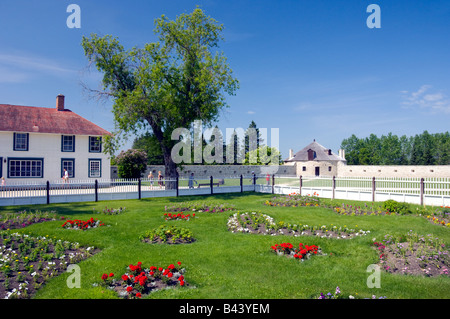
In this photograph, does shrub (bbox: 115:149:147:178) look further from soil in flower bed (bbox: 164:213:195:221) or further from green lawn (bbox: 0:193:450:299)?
green lawn (bbox: 0:193:450:299)

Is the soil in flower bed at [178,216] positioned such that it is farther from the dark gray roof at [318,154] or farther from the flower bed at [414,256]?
the dark gray roof at [318,154]

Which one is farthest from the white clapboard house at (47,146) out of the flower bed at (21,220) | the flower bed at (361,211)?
the flower bed at (361,211)

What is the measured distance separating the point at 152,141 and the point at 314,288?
68.7 feet

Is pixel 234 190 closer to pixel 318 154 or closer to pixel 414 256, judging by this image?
pixel 414 256

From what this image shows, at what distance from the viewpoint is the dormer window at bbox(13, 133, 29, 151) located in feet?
84.5

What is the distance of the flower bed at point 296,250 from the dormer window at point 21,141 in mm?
25991

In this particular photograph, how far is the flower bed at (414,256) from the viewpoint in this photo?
22.4 feet

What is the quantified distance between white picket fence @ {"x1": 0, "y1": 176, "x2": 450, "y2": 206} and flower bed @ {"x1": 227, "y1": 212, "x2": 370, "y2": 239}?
27.9 ft

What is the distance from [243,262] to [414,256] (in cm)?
417

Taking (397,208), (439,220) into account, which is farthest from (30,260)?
(397,208)
